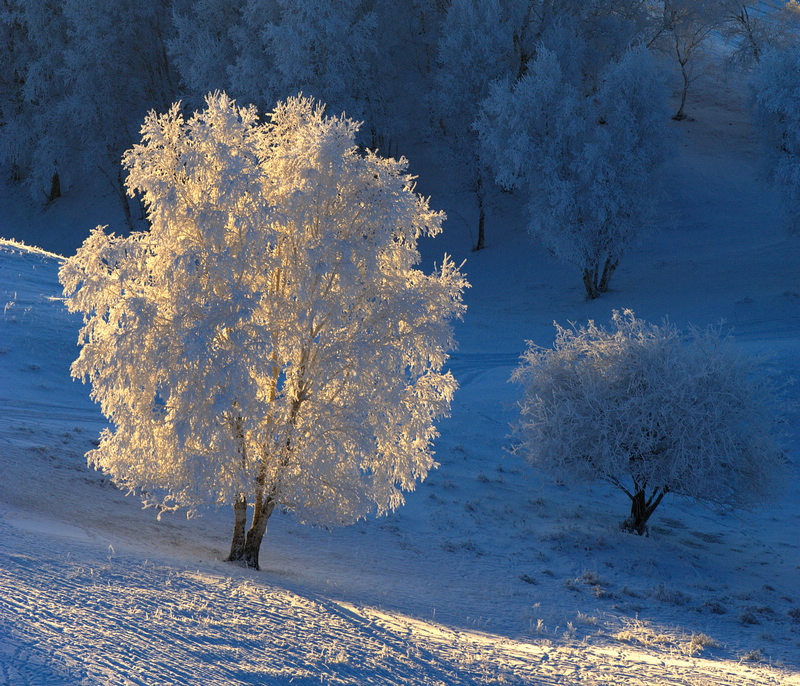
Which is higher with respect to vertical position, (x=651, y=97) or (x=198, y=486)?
(x=651, y=97)

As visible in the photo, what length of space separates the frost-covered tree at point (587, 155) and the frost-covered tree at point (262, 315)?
22.7m

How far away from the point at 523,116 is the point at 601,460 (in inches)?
877

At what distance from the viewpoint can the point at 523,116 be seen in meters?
34.5

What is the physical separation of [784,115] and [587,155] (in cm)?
841

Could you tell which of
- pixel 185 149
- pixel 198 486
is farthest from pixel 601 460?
pixel 185 149

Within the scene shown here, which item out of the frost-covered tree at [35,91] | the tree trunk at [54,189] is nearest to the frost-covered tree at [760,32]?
the frost-covered tree at [35,91]

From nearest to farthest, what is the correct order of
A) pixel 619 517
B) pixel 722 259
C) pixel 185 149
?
pixel 185 149 < pixel 619 517 < pixel 722 259

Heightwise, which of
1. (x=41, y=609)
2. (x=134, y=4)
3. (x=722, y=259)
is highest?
(x=134, y=4)

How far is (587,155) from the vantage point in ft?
107

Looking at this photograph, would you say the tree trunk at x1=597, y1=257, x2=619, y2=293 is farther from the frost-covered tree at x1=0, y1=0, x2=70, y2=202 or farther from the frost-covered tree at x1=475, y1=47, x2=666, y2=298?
the frost-covered tree at x1=0, y1=0, x2=70, y2=202

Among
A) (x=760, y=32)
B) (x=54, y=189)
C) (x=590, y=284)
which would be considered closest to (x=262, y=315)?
(x=590, y=284)

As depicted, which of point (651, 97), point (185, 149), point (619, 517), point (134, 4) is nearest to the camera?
point (185, 149)

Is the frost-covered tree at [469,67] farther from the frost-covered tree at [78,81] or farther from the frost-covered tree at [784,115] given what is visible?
the frost-covered tree at [78,81]

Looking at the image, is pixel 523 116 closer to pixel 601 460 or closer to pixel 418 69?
pixel 418 69
